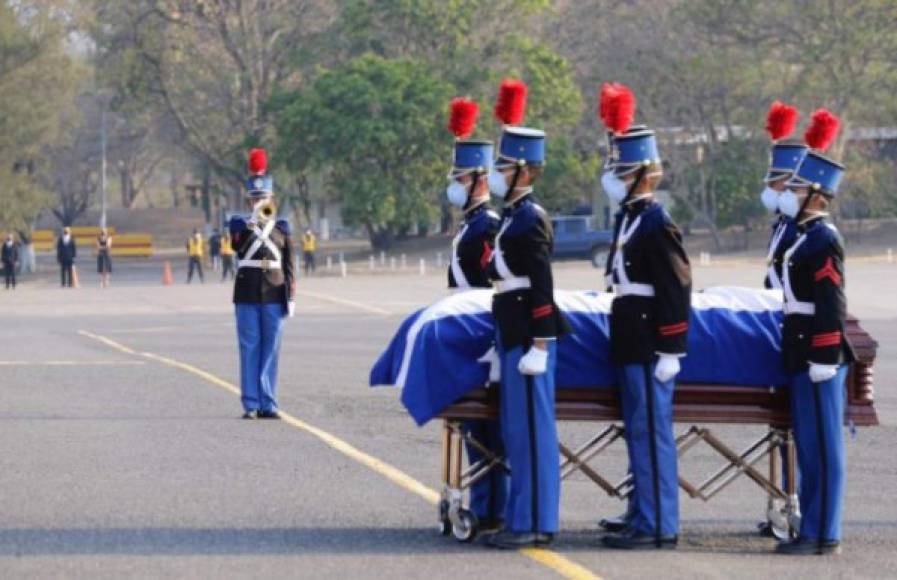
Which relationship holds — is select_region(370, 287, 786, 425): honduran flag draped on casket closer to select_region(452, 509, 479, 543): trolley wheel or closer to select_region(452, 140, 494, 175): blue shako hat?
select_region(452, 509, 479, 543): trolley wheel

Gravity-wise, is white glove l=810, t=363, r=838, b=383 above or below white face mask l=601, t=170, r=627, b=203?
below

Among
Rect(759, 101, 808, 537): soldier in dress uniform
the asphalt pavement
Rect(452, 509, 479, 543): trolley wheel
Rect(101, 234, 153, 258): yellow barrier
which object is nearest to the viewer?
the asphalt pavement

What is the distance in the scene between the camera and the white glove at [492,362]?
9.80 m

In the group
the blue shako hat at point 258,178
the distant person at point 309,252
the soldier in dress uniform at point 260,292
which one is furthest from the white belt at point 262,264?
the distant person at point 309,252

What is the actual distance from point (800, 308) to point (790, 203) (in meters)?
0.54

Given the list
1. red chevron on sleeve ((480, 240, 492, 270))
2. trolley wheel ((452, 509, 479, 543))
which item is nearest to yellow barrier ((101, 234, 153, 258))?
red chevron on sleeve ((480, 240, 492, 270))

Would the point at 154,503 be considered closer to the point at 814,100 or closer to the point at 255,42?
the point at 814,100

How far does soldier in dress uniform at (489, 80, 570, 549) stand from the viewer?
9531 millimetres

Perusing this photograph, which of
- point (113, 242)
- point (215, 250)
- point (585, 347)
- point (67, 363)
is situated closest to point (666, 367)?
point (585, 347)

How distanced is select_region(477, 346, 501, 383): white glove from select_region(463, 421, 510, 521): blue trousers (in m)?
0.47

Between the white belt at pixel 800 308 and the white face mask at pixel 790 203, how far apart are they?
0.45 m

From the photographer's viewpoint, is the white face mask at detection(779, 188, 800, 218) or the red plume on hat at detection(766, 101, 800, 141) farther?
the red plume on hat at detection(766, 101, 800, 141)

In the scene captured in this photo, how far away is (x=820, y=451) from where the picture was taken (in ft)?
31.7

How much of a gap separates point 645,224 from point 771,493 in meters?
1.61
